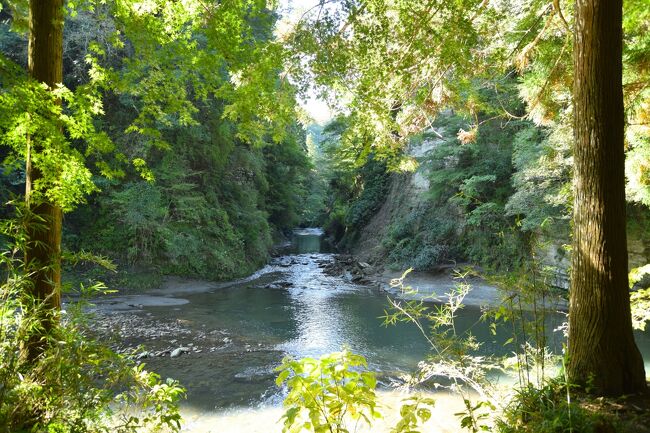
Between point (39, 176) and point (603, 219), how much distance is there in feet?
14.8

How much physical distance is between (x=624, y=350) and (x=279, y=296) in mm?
12293

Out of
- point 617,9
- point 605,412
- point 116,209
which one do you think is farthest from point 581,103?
point 116,209

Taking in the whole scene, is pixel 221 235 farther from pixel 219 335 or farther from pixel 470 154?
pixel 470 154

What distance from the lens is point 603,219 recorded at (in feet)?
10.4

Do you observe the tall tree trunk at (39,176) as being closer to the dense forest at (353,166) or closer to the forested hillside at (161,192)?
the dense forest at (353,166)

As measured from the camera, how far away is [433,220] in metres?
18.8

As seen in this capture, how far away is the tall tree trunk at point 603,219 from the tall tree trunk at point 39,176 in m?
4.20

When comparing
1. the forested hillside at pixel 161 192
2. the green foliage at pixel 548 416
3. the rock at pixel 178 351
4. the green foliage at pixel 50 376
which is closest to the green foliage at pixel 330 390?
the green foliage at pixel 50 376

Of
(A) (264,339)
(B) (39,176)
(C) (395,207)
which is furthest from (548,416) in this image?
(C) (395,207)

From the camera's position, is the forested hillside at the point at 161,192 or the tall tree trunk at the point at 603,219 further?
the forested hillside at the point at 161,192

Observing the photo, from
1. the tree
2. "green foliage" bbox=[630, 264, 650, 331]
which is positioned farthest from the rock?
"green foliage" bbox=[630, 264, 650, 331]

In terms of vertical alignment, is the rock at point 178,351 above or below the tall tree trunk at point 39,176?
below

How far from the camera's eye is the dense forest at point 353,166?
108 inches

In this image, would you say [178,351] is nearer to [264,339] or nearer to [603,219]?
[264,339]
